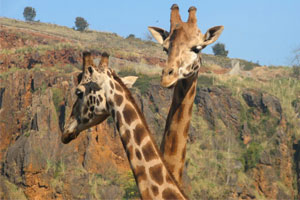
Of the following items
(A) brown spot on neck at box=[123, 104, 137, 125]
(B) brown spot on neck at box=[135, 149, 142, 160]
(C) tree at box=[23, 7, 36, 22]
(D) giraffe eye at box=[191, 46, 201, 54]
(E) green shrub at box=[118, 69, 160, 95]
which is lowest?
(B) brown spot on neck at box=[135, 149, 142, 160]

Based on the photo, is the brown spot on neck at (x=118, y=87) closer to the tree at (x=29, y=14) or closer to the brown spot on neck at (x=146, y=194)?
the brown spot on neck at (x=146, y=194)

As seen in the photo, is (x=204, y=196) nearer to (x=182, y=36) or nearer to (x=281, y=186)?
(x=281, y=186)

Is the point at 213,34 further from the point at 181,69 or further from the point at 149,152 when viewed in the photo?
the point at 149,152

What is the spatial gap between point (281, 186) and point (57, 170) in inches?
712

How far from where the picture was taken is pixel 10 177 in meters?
41.2

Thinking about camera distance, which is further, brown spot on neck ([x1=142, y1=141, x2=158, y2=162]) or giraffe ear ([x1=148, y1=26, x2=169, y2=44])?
giraffe ear ([x1=148, y1=26, x2=169, y2=44])

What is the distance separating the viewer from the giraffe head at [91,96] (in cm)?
845

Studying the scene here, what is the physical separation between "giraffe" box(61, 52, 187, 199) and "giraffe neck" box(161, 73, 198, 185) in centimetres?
204

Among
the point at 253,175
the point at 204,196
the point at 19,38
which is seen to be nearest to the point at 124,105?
the point at 204,196

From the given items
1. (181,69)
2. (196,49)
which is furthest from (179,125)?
(196,49)

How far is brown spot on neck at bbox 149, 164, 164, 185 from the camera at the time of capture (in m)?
7.72

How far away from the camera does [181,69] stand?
995cm

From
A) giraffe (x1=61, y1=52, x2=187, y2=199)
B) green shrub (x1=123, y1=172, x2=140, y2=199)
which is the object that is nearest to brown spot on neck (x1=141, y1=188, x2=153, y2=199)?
giraffe (x1=61, y1=52, x2=187, y2=199)

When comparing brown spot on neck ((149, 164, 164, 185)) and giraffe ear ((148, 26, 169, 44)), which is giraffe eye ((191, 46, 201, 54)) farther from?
brown spot on neck ((149, 164, 164, 185))
